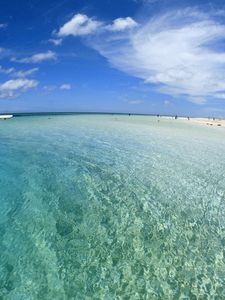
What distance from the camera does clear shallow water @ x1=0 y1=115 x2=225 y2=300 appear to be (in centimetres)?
763

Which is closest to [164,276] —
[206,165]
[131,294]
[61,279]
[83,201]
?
[131,294]

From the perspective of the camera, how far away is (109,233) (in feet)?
34.2

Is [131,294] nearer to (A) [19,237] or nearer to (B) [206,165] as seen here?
(A) [19,237]

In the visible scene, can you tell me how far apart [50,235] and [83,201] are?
11.9 ft

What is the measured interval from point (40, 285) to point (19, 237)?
2.68 m

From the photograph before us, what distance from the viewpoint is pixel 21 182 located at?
15953mm

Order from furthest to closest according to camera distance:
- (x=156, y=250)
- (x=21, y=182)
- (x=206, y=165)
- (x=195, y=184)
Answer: (x=206, y=165), (x=195, y=184), (x=21, y=182), (x=156, y=250)

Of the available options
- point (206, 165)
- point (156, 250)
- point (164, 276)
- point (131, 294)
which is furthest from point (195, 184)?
point (131, 294)

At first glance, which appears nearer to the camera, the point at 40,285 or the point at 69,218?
the point at 40,285

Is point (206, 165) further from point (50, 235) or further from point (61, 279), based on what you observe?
point (61, 279)

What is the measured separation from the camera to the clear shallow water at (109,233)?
763 centimetres

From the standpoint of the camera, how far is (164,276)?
8.09 m

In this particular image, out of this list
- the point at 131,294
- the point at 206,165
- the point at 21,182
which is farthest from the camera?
the point at 206,165

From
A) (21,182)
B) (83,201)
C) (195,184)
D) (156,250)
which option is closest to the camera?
(156,250)
